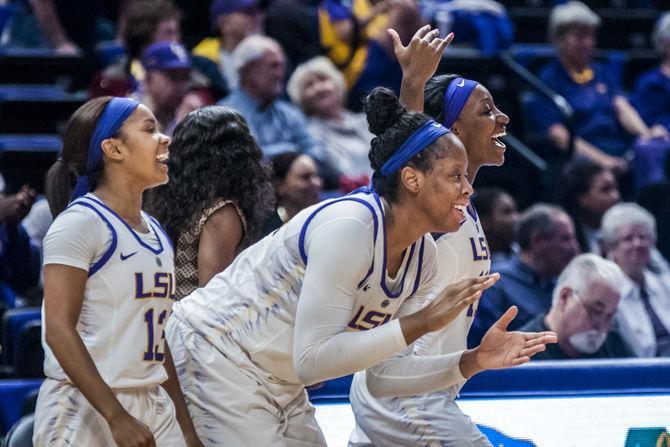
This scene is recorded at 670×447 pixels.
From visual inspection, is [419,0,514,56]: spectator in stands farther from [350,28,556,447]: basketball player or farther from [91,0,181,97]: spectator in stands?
[350,28,556,447]: basketball player

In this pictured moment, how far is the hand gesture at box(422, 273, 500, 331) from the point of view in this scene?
294 cm

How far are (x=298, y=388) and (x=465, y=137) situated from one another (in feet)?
2.94

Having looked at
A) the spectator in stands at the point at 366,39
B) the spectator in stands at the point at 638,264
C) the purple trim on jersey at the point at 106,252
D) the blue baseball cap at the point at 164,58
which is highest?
the purple trim on jersey at the point at 106,252

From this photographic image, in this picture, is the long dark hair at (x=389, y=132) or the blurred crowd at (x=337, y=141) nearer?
the long dark hair at (x=389, y=132)

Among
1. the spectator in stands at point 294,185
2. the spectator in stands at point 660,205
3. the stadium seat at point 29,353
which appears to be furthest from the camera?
the spectator in stands at point 660,205

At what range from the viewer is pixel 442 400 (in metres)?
3.57

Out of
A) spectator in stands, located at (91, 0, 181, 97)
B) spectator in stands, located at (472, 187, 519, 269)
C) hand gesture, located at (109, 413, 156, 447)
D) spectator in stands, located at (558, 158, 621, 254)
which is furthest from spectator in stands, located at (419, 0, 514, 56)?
hand gesture, located at (109, 413, 156, 447)

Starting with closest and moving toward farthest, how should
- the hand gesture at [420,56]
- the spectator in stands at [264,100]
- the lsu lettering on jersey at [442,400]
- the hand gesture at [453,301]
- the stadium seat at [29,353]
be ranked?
1. the hand gesture at [453,301]
2. the lsu lettering on jersey at [442,400]
3. the hand gesture at [420,56]
4. the stadium seat at [29,353]
5. the spectator in stands at [264,100]

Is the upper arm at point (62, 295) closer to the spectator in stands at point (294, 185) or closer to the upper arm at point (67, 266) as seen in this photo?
the upper arm at point (67, 266)

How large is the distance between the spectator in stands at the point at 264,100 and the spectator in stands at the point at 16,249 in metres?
1.79

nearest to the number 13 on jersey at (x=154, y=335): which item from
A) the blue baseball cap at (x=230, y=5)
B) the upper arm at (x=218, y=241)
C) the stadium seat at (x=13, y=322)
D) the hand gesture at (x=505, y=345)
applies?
the upper arm at (x=218, y=241)

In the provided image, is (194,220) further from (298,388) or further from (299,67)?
(299,67)

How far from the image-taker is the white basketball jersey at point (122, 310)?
122 inches

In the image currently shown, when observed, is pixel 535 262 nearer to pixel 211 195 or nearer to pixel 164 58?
pixel 164 58
